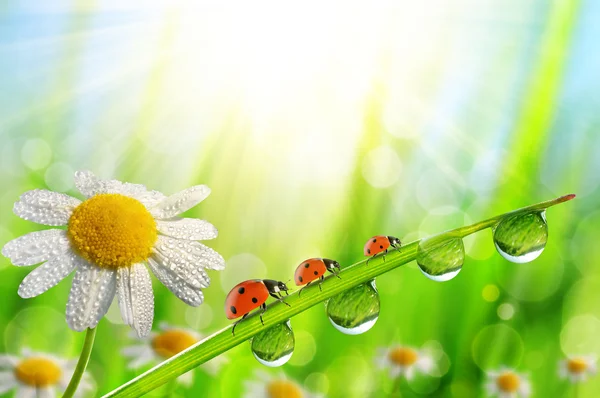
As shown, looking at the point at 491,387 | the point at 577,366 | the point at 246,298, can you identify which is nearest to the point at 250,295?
the point at 246,298

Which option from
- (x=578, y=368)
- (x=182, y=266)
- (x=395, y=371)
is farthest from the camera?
(x=578, y=368)

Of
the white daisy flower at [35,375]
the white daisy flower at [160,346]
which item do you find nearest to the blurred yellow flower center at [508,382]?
the white daisy flower at [160,346]

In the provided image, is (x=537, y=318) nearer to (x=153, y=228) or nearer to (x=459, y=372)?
(x=459, y=372)

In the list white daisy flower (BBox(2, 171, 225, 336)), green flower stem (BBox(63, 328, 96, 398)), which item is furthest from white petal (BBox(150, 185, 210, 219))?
green flower stem (BBox(63, 328, 96, 398))

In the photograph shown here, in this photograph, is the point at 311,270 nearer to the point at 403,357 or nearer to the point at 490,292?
the point at 403,357

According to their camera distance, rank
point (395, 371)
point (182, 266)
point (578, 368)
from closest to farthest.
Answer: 1. point (182, 266)
2. point (395, 371)
3. point (578, 368)

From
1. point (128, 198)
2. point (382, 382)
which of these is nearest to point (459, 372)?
point (382, 382)

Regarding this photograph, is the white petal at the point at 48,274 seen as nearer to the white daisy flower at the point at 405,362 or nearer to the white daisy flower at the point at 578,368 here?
the white daisy flower at the point at 405,362

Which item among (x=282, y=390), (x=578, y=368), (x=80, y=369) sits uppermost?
(x=80, y=369)
